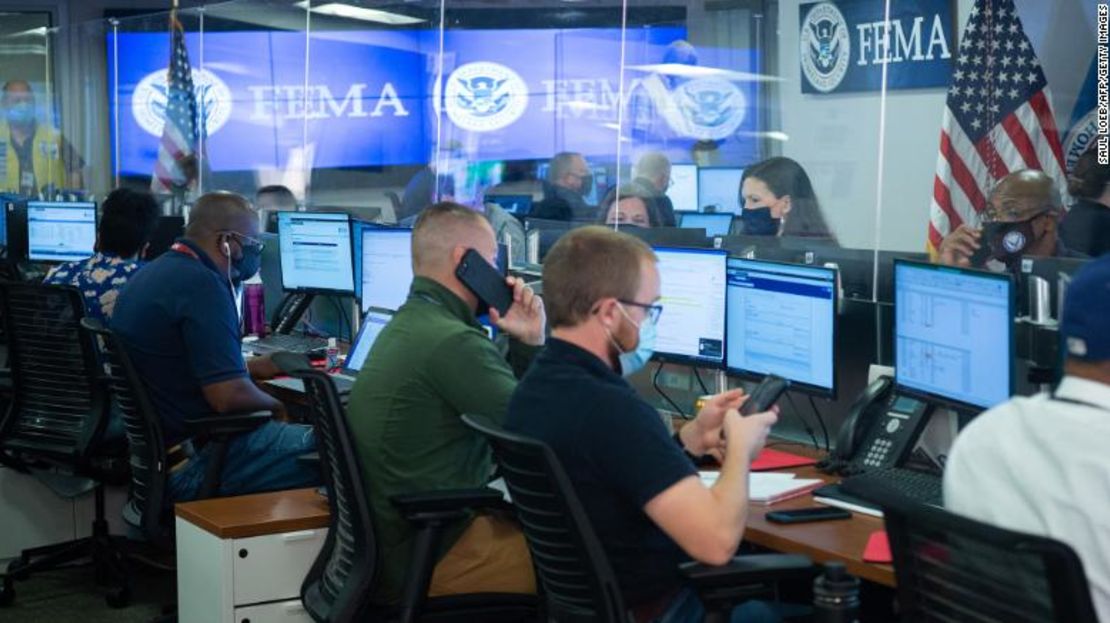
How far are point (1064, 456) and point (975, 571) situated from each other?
194 millimetres

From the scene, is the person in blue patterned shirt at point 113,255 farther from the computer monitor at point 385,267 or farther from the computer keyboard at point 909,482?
the computer keyboard at point 909,482

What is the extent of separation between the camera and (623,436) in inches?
108

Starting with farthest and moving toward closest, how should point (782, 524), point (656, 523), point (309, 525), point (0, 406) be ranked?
point (0, 406) → point (309, 525) → point (782, 524) → point (656, 523)

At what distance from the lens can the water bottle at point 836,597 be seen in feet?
8.26

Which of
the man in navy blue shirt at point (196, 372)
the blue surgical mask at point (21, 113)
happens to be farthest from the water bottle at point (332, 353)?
the blue surgical mask at point (21, 113)

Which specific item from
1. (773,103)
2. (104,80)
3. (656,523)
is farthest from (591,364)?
(104,80)

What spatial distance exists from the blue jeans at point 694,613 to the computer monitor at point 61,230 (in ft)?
24.0

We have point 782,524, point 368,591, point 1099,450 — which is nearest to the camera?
point 1099,450

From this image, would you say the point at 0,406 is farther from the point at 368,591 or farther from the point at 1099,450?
the point at 1099,450

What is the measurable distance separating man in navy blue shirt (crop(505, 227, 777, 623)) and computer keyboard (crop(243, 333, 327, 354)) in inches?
130

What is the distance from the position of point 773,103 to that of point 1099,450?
7.44m

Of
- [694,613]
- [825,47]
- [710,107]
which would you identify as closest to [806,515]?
[694,613]

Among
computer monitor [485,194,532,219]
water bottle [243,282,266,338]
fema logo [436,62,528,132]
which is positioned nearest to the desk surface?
water bottle [243,282,266,338]

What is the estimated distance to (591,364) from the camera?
2.88 meters
